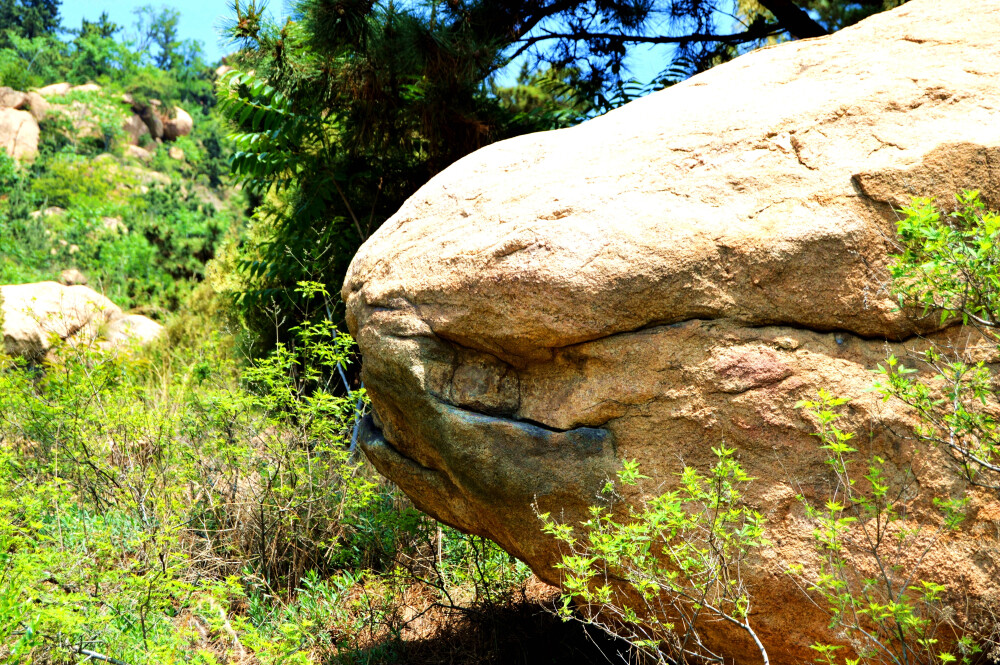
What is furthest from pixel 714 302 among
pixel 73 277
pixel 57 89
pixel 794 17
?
pixel 57 89

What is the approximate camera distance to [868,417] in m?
2.65

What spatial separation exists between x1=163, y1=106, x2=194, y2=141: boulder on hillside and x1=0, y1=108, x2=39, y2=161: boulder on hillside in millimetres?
8552

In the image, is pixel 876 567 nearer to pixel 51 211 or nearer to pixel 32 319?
pixel 32 319

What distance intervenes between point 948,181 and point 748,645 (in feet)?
5.77

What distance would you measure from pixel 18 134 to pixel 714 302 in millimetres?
31505

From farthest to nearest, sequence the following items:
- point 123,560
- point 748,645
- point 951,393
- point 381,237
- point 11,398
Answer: point 11,398 < point 123,560 < point 381,237 < point 748,645 < point 951,393

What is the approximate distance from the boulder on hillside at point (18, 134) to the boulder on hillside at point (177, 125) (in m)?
8.55

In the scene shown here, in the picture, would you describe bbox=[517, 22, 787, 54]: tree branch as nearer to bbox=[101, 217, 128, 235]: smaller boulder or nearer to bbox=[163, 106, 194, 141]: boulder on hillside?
bbox=[101, 217, 128, 235]: smaller boulder

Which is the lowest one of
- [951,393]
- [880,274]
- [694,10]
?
[951,393]

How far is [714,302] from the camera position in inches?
107

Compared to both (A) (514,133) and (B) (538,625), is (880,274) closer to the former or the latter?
(B) (538,625)

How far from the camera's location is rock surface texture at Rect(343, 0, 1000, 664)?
266 cm

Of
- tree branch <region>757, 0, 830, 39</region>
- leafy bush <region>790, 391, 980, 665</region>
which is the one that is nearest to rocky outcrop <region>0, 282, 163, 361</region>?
tree branch <region>757, 0, 830, 39</region>

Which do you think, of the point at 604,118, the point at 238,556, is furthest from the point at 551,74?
the point at 238,556
